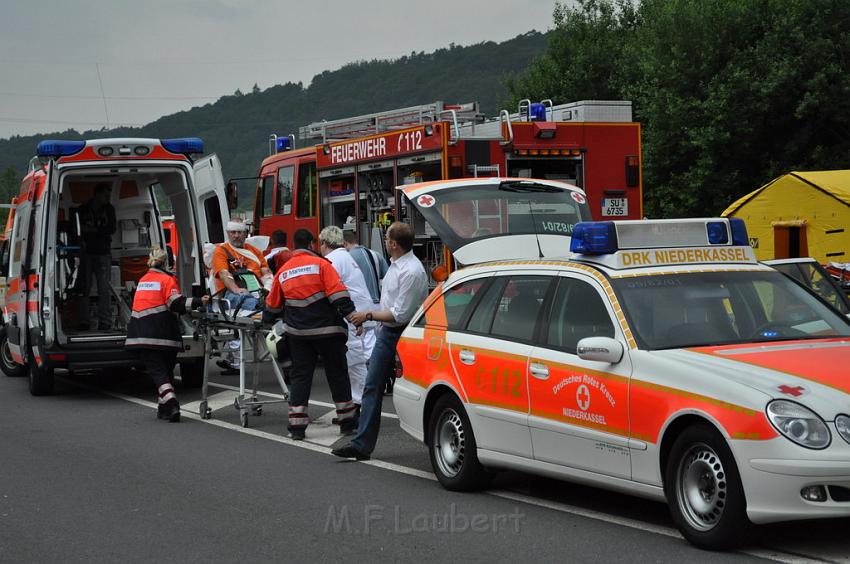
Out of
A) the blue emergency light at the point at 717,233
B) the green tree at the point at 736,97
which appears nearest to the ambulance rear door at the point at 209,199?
the blue emergency light at the point at 717,233

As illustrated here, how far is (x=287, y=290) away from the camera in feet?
33.7

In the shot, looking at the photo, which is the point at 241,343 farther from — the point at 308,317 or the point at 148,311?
the point at 308,317

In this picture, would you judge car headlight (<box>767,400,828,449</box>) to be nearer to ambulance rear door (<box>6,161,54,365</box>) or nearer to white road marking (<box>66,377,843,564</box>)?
white road marking (<box>66,377,843,564</box>)

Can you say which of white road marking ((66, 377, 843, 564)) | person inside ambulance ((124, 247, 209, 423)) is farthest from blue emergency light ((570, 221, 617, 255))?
person inside ambulance ((124, 247, 209, 423))

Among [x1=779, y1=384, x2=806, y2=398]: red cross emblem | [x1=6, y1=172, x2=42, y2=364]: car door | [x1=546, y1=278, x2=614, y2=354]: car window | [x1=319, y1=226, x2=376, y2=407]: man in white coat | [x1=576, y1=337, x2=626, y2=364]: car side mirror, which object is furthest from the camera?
[x1=6, y1=172, x2=42, y2=364]: car door

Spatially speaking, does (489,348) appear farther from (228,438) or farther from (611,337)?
(228,438)

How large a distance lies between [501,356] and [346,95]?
11913 cm

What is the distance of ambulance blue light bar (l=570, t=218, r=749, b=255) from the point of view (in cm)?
726

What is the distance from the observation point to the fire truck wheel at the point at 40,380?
14.2m

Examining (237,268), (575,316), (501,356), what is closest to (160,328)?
(237,268)

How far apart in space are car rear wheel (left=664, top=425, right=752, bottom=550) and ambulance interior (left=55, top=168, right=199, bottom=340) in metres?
9.43

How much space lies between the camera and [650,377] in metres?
6.45

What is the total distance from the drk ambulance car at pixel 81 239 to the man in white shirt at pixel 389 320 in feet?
15.6

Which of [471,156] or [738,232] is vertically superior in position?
[471,156]
